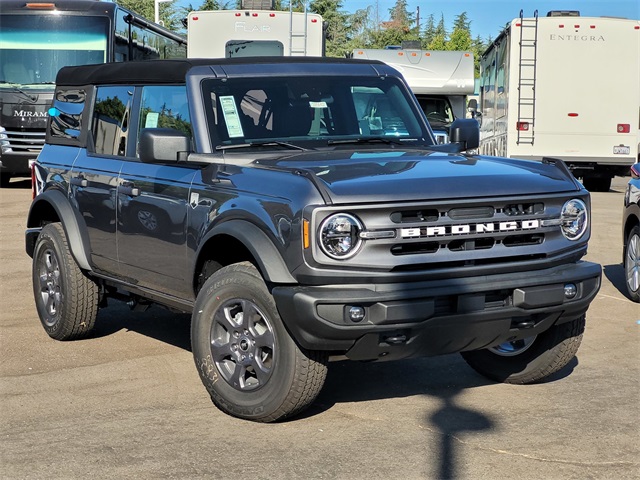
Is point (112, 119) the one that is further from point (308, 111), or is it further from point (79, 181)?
point (308, 111)

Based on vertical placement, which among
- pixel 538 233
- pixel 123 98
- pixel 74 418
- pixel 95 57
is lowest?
pixel 74 418

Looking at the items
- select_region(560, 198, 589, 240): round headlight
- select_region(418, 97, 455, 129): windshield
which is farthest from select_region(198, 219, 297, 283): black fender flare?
select_region(418, 97, 455, 129): windshield

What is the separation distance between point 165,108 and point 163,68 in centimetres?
26

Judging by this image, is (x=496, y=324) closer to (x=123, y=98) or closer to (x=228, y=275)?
(x=228, y=275)

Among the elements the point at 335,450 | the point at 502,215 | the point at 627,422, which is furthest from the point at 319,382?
the point at 627,422

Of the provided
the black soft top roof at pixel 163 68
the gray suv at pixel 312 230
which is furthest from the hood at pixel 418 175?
the black soft top roof at pixel 163 68

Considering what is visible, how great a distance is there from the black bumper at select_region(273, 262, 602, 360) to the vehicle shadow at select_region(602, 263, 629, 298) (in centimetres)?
432

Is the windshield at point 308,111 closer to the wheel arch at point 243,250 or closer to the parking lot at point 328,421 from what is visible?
the wheel arch at point 243,250

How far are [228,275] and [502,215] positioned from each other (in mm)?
1474

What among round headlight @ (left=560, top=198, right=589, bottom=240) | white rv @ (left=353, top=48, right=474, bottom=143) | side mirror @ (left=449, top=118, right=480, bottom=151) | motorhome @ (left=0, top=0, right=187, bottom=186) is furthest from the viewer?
white rv @ (left=353, top=48, right=474, bottom=143)

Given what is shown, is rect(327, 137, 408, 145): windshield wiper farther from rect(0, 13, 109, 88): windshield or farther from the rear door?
rect(0, 13, 109, 88): windshield

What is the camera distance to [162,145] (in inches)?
242

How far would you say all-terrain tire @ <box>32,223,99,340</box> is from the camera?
24.9ft

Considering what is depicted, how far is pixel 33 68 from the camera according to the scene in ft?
64.4
